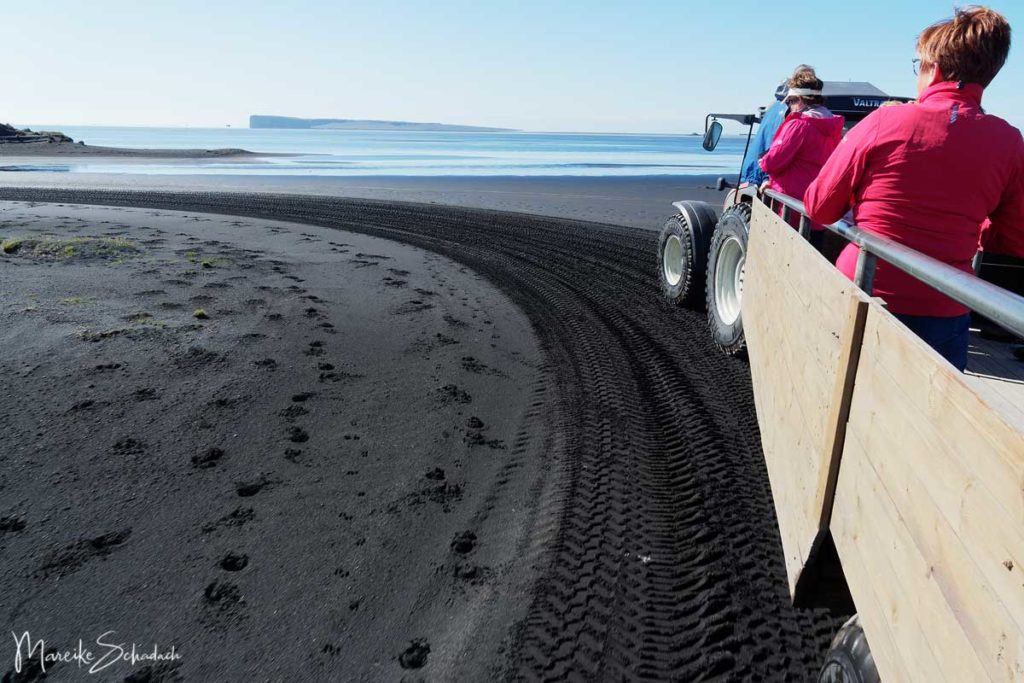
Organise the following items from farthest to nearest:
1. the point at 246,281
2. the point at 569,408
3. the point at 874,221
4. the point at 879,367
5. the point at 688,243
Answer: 1. the point at 246,281
2. the point at 688,243
3. the point at 569,408
4. the point at 874,221
5. the point at 879,367

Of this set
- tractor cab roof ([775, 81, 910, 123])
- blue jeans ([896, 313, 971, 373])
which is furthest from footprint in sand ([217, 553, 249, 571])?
tractor cab roof ([775, 81, 910, 123])

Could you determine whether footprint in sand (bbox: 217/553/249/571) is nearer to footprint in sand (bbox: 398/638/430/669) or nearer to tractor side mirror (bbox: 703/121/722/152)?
footprint in sand (bbox: 398/638/430/669)

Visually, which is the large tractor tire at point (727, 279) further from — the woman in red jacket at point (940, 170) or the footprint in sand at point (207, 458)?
the footprint in sand at point (207, 458)

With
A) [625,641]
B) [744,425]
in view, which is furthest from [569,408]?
[625,641]

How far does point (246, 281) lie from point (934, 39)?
23.0 ft

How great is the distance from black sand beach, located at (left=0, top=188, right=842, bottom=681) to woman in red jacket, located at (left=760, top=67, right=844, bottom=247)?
1.54m

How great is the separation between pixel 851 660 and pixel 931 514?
0.75 metres

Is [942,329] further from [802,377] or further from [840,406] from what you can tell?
[840,406]

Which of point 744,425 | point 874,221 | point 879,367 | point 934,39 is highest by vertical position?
point 934,39

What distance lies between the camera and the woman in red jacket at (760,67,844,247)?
460 centimetres

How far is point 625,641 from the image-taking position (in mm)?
2664

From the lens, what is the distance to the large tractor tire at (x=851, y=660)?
1819mm

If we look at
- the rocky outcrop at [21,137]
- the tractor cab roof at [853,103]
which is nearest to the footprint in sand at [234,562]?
the tractor cab roof at [853,103]

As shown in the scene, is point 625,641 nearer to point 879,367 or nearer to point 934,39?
point 879,367
